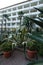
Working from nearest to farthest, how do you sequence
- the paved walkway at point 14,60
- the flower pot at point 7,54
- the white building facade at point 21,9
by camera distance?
the paved walkway at point 14,60 < the flower pot at point 7,54 < the white building facade at point 21,9

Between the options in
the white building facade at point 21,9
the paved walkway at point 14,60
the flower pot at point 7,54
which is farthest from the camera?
the white building facade at point 21,9

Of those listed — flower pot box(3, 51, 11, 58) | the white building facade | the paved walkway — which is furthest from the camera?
the white building facade

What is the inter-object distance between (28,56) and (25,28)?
0.66m

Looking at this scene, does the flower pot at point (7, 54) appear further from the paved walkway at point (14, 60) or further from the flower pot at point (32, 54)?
the flower pot at point (32, 54)

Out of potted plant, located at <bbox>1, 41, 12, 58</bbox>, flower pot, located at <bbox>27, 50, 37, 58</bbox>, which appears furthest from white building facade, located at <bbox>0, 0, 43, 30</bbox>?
flower pot, located at <bbox>27, 50, 37, 58</bbox>

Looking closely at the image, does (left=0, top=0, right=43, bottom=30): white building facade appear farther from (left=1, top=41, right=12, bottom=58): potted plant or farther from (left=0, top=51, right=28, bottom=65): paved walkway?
(left=0, top=51, right=28, bottom=65): paved walkway

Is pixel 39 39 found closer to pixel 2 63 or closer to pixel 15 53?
pixel 2 63

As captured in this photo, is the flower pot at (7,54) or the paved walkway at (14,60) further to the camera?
the flower pot at (7,54)

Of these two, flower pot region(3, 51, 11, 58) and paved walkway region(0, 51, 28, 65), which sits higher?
flower pot region(3, 51, 11, 58)

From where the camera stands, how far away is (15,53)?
7.76 ft

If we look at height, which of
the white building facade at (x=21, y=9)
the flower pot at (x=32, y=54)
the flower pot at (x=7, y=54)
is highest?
the white building facade at (x=21, y=9)

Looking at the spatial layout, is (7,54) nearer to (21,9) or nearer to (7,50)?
(7,50)

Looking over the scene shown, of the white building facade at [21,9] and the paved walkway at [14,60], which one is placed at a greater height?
the white building facade at [21,9]

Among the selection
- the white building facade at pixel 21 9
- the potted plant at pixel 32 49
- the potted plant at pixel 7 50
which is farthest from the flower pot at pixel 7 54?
the white building facade at pixel 21 9
